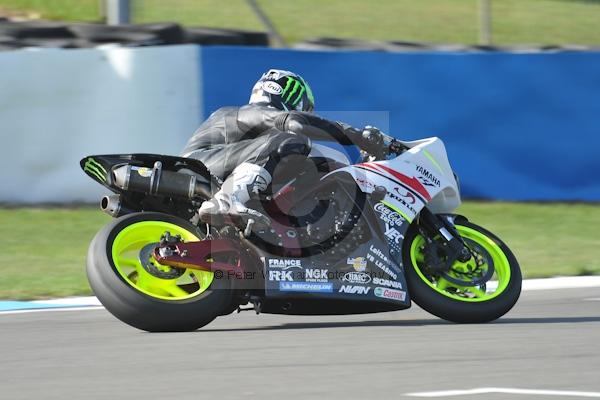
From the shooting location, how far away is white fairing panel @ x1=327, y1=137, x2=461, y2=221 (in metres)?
7.24

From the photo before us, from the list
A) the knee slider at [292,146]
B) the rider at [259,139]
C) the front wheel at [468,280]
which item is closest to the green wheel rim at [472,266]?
the front wheel at [468,280]

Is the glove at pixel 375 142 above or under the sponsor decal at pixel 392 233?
above

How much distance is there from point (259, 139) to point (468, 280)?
148 centimetres

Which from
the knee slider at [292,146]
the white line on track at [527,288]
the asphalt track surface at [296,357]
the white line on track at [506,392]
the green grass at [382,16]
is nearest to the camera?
the white line on track at [506,392]

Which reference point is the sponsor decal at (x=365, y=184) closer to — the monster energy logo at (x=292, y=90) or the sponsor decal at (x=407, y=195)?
the sponsor decal at (x=407, y=195)

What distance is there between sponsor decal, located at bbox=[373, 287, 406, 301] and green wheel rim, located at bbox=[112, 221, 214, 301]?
96 centimetres

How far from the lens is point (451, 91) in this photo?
13.3 metres

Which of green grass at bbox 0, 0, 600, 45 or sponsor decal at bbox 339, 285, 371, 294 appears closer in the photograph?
sponsor decal at bbox 339, 285, 371, 294

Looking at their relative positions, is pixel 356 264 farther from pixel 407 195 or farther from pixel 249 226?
pixel 249 226

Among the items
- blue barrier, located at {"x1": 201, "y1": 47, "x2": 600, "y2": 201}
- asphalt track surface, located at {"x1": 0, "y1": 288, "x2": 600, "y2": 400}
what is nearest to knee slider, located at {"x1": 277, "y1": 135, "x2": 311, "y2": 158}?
asphalt track surface, located at {"x1": 0, "y1": 288, "x2": 600, "y2": 400}

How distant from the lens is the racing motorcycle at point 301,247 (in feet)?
22.1

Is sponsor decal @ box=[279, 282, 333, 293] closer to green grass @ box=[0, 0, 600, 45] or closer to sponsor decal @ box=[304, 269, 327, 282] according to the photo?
sponsor decal @ box=[304, 269, 327, 282]

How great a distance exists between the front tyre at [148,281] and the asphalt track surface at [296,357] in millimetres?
127

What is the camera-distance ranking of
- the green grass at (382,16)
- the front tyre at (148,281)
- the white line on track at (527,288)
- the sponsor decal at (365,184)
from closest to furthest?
the front tyre at (148,281)
the sponsor decal at (365,184)
the white line on track at (527,288)
the green grass at (382,16)
